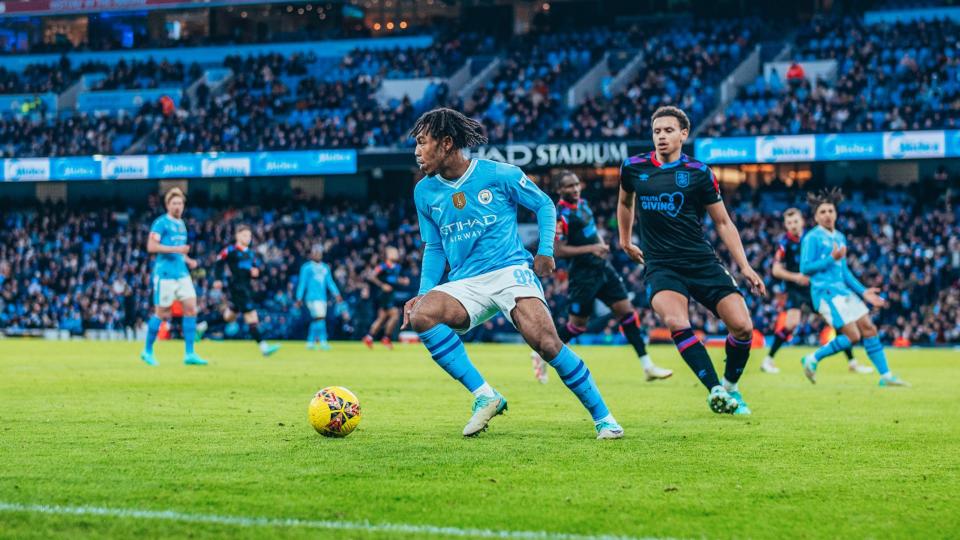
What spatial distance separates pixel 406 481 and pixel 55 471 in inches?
75.7

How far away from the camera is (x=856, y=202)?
37.2m

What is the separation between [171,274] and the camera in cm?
1800

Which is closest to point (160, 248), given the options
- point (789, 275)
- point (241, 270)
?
point (241, 270)

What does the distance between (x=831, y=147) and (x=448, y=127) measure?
29.1 m

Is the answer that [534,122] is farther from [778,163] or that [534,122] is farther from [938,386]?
[938,386]

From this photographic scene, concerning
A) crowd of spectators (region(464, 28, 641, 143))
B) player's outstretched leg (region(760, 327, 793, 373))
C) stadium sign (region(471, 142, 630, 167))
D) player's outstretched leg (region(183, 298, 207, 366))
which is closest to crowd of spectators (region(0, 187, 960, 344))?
stadium sign (region(471, 142, 630, 167))

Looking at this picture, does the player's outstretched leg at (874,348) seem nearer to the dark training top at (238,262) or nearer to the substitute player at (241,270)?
the substitute player at (241,270)

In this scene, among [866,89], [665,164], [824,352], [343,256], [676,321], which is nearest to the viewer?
[676,321]

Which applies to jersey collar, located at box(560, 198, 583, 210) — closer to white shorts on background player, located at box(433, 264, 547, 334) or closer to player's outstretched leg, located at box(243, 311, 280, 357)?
white shorts on background player, located at box(433, 264, 547, 334)

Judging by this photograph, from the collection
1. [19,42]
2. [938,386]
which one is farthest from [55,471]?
[19,42]

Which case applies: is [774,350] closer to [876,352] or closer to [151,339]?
[876,352]

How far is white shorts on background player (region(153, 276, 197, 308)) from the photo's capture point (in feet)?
59.0

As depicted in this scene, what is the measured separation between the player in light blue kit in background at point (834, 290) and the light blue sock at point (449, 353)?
308 inches

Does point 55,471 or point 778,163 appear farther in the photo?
point 778,163
